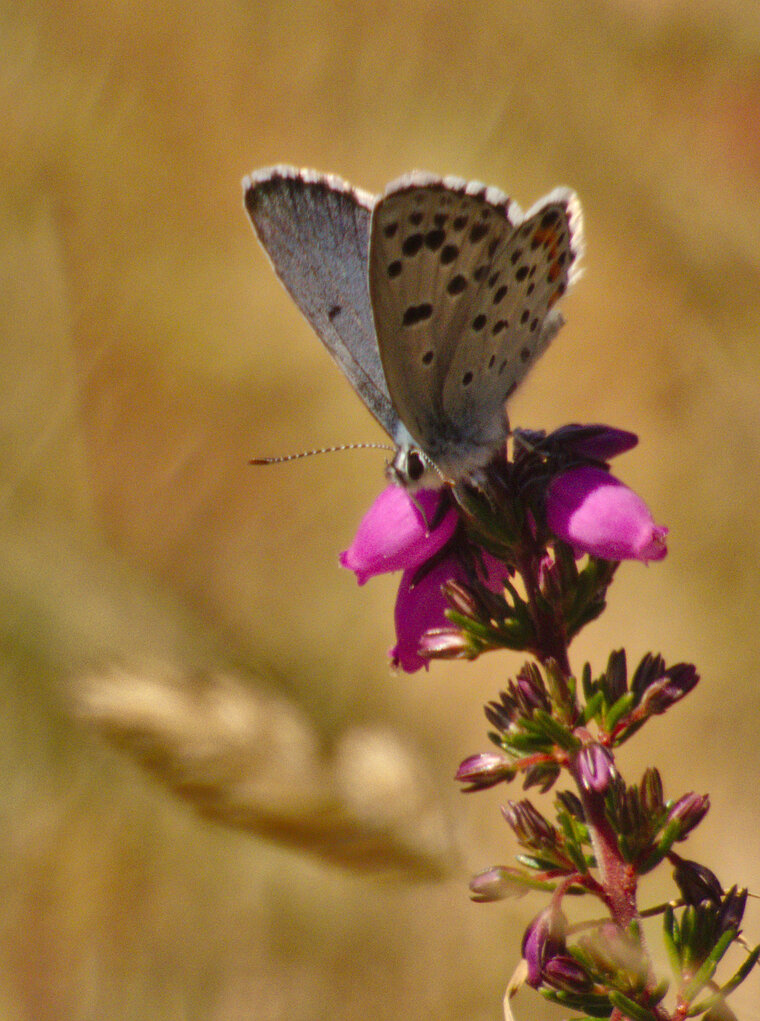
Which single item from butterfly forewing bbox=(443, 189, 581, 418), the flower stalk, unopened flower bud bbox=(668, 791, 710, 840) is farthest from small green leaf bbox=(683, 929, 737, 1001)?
butterfly forewing bbox=(443, 189, 581, 418)

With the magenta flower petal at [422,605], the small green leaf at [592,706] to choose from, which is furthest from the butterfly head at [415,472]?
the small green leaf at [592,706]

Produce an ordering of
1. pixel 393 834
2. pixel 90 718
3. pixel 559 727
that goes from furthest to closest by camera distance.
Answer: pixel 90 718, pixel 393 834, pixel 559 727

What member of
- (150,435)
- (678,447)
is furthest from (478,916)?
(150,435)

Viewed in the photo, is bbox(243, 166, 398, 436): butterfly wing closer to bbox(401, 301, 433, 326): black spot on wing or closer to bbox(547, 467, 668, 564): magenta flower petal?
bbox(401, 301, 433, 326): black spot on wing

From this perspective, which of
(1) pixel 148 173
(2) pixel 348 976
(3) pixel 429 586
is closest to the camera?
(3) pixel 429 586

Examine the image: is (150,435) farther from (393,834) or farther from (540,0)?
(393,834)

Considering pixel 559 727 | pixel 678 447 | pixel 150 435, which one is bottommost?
pixel 559 727

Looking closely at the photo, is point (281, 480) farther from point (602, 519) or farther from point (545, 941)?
point (545, 941)
